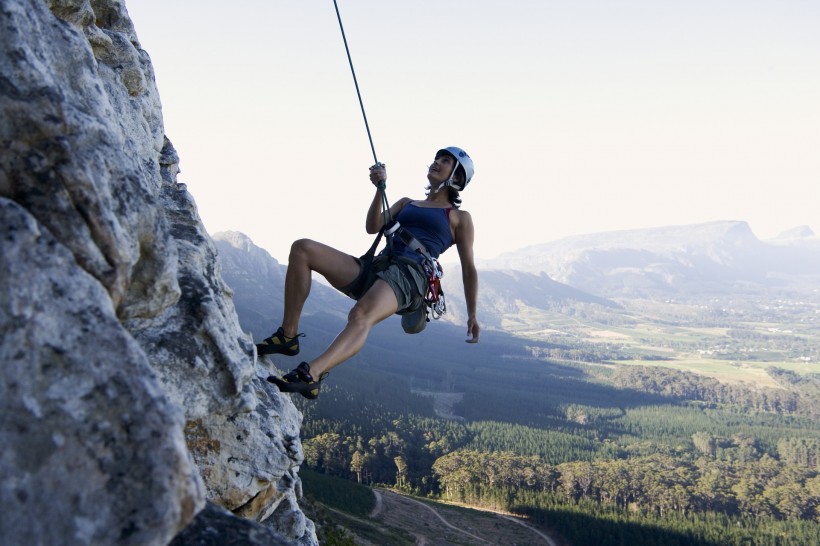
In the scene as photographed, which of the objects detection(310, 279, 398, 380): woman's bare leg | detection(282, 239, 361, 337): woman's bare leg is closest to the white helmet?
detection(282, 239, 361, 337): woman's bare leg

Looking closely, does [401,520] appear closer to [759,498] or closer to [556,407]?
[759,498]

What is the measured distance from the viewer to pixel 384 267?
27.2 feet

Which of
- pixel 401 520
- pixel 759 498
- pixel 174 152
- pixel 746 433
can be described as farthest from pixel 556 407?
pixel 174 152

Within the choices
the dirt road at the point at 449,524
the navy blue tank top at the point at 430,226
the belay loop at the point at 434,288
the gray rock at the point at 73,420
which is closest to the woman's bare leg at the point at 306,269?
the navy blue tank top at the point at 430,226

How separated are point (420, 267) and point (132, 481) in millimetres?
5066

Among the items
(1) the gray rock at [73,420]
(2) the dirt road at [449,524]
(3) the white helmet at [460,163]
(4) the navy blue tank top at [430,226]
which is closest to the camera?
(1) the gray rock at [73,420]

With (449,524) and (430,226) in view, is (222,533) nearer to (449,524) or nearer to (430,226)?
(430,226)

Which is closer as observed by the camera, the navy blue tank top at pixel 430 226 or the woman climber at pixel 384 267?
the woman climber at pixel 384 267

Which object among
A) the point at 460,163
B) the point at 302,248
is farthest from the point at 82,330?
the point at 460,163

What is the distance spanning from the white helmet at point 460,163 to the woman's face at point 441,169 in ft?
0.18

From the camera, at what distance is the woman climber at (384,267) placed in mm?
7266

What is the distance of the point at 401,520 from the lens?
241 ft

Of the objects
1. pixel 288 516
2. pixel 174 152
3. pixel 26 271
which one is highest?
pixel 174 152

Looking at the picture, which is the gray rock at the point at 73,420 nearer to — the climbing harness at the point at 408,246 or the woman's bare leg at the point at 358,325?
the woman's bare leg at the point at 358,325
